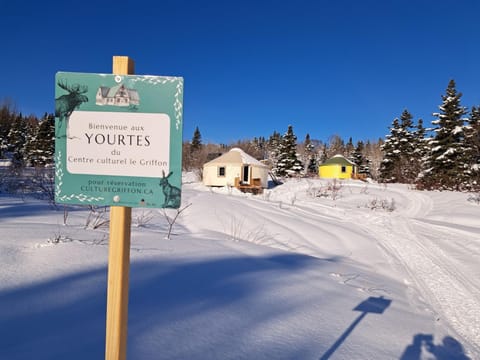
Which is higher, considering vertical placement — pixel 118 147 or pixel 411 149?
pixel 411 149

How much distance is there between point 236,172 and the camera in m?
23.3

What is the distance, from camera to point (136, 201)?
55.2 inches

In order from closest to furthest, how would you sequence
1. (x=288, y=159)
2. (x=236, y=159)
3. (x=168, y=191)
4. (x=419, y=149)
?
(x=168, y=191) < (x=236, y=159) < (x=419, y=149) < (x=288, y=159)

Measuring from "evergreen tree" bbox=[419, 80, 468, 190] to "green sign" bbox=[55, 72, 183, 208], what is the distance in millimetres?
22397

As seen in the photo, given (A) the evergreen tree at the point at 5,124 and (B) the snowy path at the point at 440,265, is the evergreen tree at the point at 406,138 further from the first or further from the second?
(A) the evergreen tree at the point at 5,124

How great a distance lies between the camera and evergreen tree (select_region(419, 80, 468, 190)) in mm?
19500

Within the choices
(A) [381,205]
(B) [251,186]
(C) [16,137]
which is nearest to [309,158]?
(B) [251,186]

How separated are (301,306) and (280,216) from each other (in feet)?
22.4

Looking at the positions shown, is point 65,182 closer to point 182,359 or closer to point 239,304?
point 182,359

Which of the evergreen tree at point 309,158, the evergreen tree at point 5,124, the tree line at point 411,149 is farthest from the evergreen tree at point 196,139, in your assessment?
the evergreen tree at point 5,124

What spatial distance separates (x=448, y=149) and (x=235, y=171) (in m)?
15.5

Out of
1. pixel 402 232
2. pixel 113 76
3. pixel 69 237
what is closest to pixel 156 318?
pixel 113 76

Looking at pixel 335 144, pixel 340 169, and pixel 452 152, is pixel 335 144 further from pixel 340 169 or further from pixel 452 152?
pixel 452 152

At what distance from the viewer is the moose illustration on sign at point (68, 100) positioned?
1.41 metres
